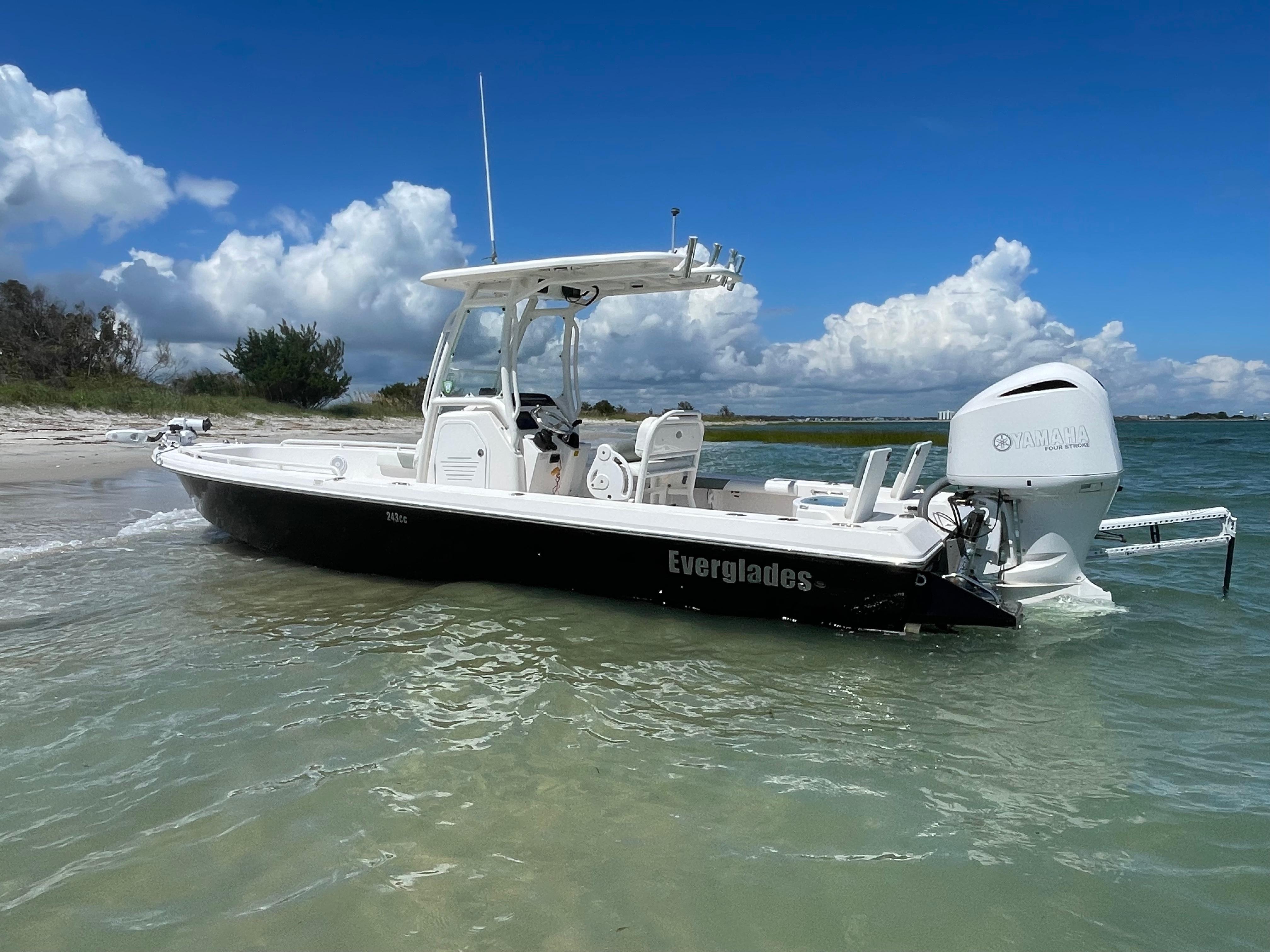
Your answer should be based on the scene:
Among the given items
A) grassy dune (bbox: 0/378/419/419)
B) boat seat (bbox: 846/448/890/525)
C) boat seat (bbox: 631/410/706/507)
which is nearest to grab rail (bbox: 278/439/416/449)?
boat seat (bbox: 631/410/706/507)

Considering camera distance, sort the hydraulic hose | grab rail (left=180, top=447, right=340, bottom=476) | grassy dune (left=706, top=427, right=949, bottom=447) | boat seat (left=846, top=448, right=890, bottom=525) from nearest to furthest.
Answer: boat seat (left=846, top=448, right=890, bottom=525) → the hydraulic hose → grab rail (left=180, top=447, right=340, bottom=476) → grassy dune (left=706, top=427, right=949, bottom=447)

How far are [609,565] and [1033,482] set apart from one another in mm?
2765

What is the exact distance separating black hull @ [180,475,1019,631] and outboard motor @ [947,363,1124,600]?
1.71 feet

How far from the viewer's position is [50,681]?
419 centimetres

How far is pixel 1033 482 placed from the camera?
491 centimetres

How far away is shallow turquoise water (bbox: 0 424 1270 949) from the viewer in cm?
239

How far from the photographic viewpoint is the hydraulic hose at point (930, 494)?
5.33 meters

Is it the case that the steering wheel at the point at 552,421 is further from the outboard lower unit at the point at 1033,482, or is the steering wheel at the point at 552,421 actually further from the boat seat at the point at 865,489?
the outboard lower unit at the point at 1033,482

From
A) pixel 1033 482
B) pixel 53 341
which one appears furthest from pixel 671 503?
pixel 53 341

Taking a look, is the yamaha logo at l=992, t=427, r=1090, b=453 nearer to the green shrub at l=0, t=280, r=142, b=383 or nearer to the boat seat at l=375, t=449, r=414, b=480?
the boat seat at l=375, t=449, r=414, b=480

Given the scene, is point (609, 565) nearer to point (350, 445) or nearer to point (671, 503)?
point (671, 503)

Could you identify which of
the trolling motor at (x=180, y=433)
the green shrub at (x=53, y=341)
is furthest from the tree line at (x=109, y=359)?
the trolling motor at (x=180, y=433)

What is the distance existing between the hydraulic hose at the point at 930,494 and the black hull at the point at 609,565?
0.52 metres

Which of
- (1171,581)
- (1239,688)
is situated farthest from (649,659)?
(1171,581)
